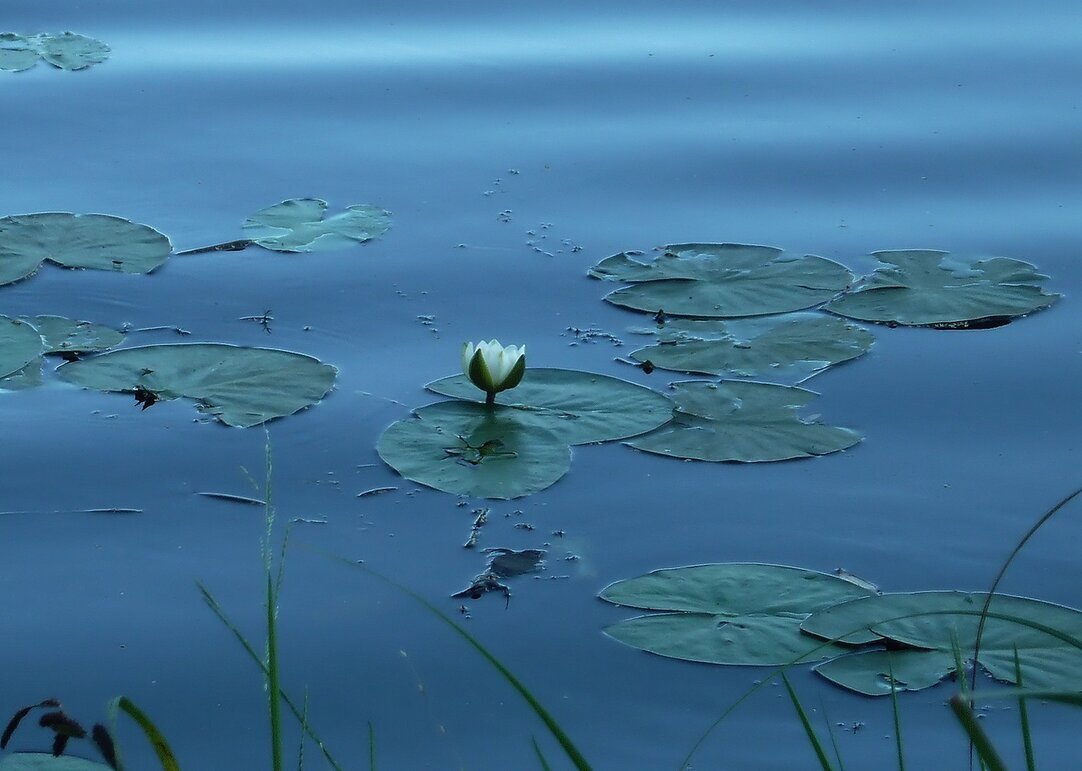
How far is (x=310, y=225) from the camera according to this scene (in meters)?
2.71

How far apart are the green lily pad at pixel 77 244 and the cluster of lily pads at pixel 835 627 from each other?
134cm

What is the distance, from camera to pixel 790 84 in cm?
360

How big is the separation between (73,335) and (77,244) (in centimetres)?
40

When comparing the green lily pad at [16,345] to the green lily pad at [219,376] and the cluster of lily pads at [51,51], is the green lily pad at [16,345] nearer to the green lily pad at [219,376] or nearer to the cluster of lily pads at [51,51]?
the green lily pad at [219,376]

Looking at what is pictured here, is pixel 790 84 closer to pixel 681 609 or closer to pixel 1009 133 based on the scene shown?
pixel 1009 133

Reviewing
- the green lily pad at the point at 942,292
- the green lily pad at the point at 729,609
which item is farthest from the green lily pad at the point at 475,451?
the green lily pad at the point at 942,292

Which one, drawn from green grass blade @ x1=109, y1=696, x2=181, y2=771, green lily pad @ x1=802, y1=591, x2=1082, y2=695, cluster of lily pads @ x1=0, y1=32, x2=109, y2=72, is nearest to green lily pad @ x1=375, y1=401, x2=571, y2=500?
green lily pad @ x1=802, y1=591, x2=1082, y2=695

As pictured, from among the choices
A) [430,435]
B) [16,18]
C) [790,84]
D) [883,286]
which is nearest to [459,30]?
[790,84]

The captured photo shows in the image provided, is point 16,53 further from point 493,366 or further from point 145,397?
point 493,366

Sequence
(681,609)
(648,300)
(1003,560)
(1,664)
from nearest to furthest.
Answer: (1,664) → (681,609) → (1003,560) → (648,300)

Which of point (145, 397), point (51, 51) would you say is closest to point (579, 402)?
point (145, 397)

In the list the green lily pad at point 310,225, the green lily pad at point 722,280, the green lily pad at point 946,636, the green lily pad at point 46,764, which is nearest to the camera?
the green lily pad at point 46,764

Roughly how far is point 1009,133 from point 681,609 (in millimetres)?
2181

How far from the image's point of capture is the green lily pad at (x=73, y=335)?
218cm
